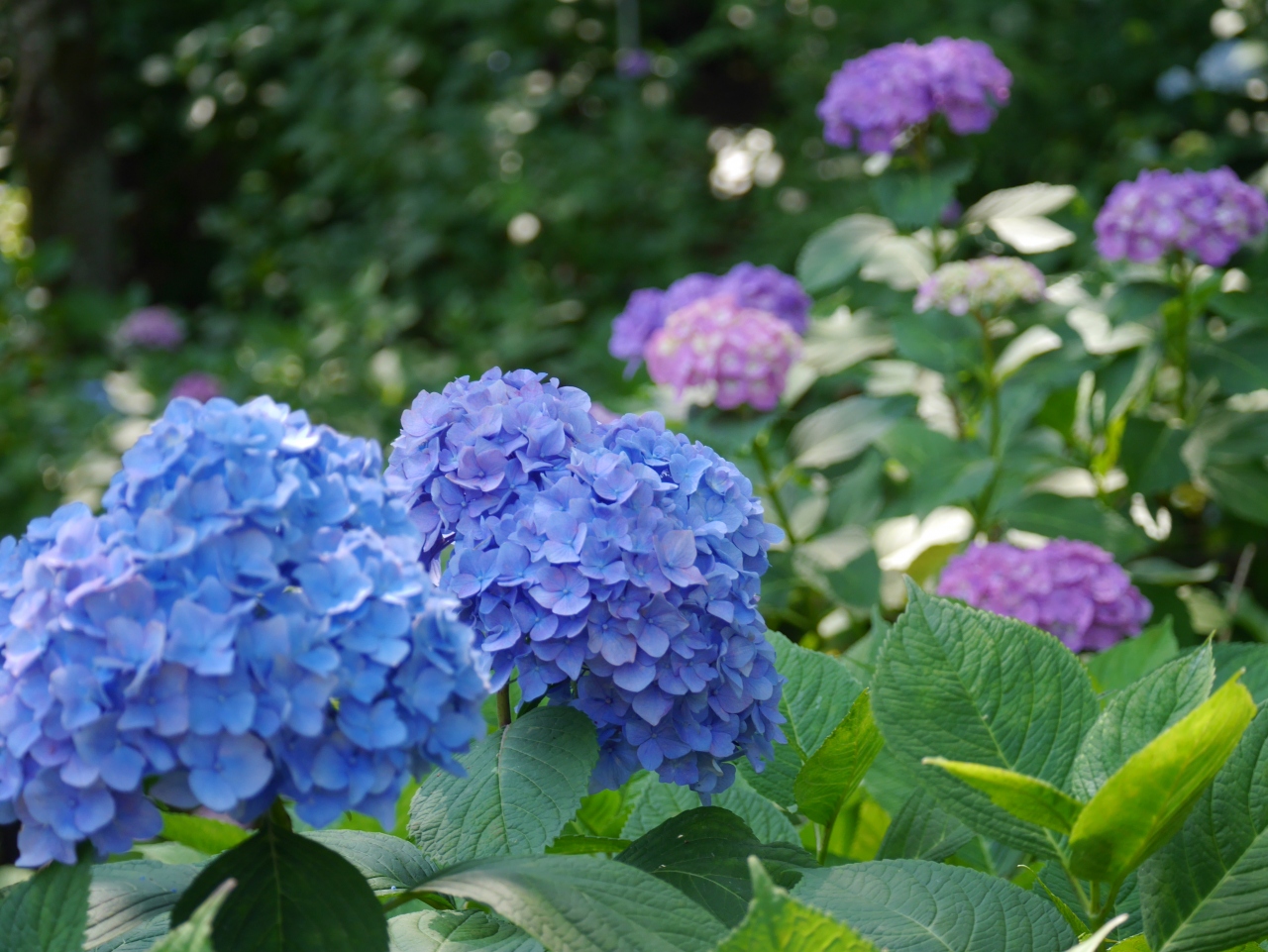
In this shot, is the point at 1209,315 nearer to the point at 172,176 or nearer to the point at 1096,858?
the point at 1096,858

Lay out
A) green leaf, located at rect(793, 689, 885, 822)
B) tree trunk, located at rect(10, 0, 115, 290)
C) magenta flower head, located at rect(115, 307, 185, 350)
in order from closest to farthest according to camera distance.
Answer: green leaf, located at rect(793, 689, 885, 822)
magenta flower head, located at rect(115, 307, 185, 350)
tree trunk, located at rect(10, 0, 115, 290)

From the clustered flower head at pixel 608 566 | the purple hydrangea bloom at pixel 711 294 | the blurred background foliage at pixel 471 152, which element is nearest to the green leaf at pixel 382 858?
the clustered flower head at pixel 608 566

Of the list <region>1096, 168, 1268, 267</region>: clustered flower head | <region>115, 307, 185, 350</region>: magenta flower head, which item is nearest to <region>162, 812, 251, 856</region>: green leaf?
<region>1096, 168, 1268, 267</region>: clustered flower head

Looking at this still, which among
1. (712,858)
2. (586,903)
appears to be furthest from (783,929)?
(712,858)

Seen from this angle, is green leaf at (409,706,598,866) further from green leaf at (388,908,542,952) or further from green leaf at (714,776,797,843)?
green leaf at (714,776,797,843)

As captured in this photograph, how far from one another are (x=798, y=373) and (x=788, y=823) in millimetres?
1238

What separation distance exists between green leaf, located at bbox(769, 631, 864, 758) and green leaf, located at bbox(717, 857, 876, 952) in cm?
39

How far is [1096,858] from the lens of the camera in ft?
2.62

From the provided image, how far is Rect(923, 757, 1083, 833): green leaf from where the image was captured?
0.76 m

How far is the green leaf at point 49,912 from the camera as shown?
2.28 feet

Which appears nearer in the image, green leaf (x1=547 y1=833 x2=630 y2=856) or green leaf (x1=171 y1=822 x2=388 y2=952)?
green leaf (x1=171 y1=822 x2=388 y2=952)

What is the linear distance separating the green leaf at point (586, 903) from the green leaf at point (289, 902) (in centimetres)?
6

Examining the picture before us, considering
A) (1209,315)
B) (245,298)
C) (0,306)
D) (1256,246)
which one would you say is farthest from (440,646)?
(245,298)

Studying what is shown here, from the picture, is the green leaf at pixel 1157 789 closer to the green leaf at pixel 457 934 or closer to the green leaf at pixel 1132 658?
the green leaf at pixel 457 934
